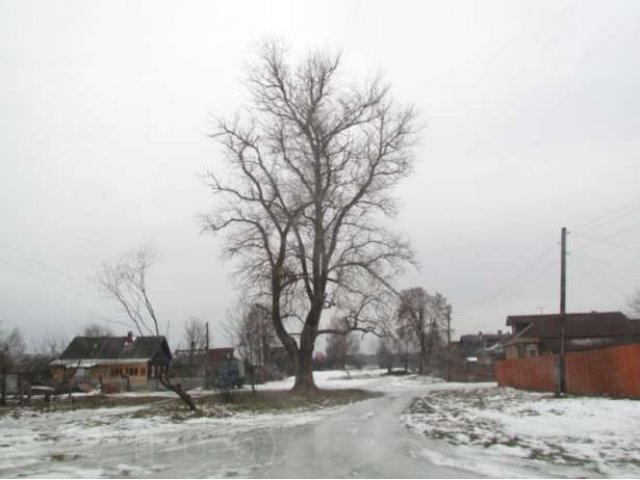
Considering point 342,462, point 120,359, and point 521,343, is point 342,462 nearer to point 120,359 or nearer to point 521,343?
point 521,343

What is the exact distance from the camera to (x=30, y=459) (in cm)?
1026

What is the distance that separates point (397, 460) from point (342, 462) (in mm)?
915

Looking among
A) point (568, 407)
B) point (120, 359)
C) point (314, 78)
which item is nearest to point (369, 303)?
point (314, 78)

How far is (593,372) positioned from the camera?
84.9 ft

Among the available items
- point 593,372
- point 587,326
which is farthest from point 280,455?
point 587,326

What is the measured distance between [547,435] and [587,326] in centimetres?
4583

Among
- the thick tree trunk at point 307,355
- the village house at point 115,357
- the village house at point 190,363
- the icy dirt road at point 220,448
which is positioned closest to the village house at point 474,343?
the village house at point 190,363

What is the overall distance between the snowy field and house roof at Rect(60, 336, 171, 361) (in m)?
50.6

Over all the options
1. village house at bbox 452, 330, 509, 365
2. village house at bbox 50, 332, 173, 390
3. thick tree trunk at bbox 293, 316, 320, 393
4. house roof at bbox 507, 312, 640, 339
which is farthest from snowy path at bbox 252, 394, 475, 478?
village house at bbox 452, 330, 509, 365

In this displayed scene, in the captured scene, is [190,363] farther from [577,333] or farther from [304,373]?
[304,373]

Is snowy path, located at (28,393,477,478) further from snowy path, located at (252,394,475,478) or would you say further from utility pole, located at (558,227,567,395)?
utility pole, located at (558,227,567,395)

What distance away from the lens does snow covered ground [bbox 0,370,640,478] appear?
8984 millimetres

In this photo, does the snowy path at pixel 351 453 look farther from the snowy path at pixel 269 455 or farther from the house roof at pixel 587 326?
the house roof at pixel 587 326

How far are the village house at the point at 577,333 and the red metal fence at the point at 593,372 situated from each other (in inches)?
716
